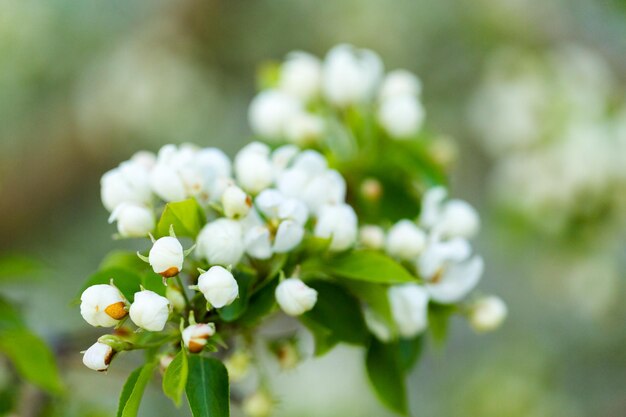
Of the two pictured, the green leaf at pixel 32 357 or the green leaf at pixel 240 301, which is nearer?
the green leaf at pixel 240 301

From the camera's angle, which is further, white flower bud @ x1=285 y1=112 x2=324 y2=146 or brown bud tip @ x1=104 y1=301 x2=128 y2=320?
white flower bud @ x1=285 y1=112 x2=324 y2=146

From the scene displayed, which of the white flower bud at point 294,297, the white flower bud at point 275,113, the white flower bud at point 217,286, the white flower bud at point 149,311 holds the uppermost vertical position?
the white flower bud at point 275,113

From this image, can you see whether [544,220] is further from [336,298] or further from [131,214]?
[131,214]

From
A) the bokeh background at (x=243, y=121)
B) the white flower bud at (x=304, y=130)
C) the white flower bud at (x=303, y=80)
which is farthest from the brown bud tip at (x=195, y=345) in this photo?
the bokeh background at (x=243, y=121)

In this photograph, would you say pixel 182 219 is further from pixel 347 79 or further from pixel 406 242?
pixel 347 79

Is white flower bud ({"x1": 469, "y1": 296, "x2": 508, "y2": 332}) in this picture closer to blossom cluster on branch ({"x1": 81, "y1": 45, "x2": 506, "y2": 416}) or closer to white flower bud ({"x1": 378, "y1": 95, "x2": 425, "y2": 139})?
blossom cluster on branch ({"x1": 81, "y1": 45, "x2": 506, "y2": 416})

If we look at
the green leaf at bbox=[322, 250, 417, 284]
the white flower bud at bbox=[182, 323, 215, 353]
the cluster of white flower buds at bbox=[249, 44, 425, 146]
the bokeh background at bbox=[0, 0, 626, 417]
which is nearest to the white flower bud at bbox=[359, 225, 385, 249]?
the green leaf at bbox=[322, 250, 417, 284]

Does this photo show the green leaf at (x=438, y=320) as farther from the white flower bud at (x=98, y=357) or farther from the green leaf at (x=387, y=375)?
the white flower bud at (x=98, y=357)
